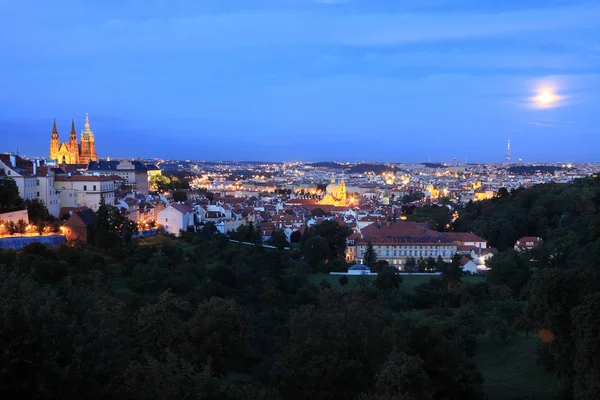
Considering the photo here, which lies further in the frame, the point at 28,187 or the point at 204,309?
the point at 28,187

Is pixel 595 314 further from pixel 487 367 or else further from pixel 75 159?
pixel 75 159

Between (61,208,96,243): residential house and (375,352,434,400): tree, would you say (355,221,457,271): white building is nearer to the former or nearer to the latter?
(61,208,96,243): residential house

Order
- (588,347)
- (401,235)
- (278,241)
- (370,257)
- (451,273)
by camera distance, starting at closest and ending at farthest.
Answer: (588,347)
(451,273)
(370,257)
(278,241)
(401,235)

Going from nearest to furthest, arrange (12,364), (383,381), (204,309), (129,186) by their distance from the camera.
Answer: (12,364) < (383,381) < (204,309) < (129,186)

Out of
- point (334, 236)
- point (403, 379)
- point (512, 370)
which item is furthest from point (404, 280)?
point (403, 379)

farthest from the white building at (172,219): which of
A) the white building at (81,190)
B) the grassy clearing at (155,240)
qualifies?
the white building at (81,190)

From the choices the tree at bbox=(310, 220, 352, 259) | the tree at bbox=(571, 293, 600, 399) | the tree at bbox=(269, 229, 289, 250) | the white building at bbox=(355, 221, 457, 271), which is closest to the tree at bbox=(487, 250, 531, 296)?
the white building at bbox=(355, 221, 457, 271)

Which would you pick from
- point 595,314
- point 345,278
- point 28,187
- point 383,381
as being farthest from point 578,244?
point 28,187

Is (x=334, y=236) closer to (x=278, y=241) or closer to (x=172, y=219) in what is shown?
(x=278, y=241)

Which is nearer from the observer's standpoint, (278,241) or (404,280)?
(404,280)
